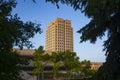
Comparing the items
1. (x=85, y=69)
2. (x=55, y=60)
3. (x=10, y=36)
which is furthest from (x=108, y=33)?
(x=85, y=69)

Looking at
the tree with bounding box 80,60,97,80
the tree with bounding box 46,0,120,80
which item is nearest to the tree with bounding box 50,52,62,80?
the tree with bounding box 80,60,97,80

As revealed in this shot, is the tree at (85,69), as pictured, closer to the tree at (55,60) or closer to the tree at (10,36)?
the tree at (55,60)

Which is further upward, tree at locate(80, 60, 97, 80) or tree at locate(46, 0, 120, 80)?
tree at locate(80, 60, 97, 80)

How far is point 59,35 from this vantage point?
144500 millimetres

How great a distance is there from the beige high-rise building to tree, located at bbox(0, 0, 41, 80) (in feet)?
398

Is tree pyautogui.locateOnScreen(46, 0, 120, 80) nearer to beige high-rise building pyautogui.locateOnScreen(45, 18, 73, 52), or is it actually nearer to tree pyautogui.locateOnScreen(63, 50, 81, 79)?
tree pyautogui.locateOnScreen(63, 50, 81, 79)

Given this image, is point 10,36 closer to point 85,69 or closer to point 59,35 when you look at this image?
point 85,69

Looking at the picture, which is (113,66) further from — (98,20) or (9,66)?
(9,66)

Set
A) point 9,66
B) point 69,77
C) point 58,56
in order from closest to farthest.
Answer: point 9,66 < point 58,56 < point 69,77

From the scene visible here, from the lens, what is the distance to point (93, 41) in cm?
1068

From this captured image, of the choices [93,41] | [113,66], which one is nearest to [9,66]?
[93,41]

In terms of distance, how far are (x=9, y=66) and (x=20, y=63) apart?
47.7 inches

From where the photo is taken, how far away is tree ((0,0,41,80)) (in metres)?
11.7

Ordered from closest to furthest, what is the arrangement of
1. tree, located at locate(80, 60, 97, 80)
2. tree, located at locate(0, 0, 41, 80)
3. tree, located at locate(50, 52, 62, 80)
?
tree, located at locate(0, 0, 41, 80) < tree, located at locate(50, 52, 62, 80) < tree, located at locate(80, 60, 97, 80)
